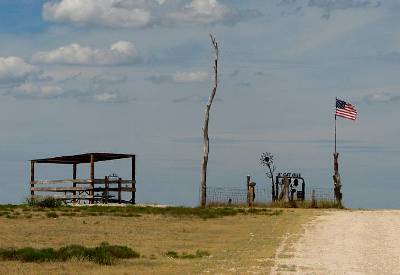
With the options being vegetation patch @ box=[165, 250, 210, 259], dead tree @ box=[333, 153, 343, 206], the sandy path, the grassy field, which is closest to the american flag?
dead tree @ box=[333, 153, 343, 206]

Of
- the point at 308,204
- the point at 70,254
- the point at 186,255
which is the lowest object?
the point at 186,255

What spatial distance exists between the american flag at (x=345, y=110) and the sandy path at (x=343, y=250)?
15149 millimetres

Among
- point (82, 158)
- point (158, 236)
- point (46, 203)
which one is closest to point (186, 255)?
point (158, 236)

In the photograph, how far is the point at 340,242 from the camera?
22938mm

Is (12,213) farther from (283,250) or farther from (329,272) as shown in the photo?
(329,272)

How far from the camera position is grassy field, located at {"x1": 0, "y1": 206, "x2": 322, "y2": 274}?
1772 centimetres

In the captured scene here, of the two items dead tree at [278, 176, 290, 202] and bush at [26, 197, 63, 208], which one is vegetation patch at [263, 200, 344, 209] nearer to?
dead tree at [278, 176, 290, 202]

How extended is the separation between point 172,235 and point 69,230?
11.3 feet

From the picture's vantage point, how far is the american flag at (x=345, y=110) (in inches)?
1800

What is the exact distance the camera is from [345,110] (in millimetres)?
46000

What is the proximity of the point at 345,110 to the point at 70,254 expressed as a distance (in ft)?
95.9

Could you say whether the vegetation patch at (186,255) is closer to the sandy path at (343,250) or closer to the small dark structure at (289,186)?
the sandy path at (343,250)

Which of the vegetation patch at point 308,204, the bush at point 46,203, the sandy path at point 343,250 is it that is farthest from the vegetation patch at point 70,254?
the vegetation patch at point 308,204

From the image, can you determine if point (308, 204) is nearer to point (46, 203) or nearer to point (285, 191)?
point (285, 191)
